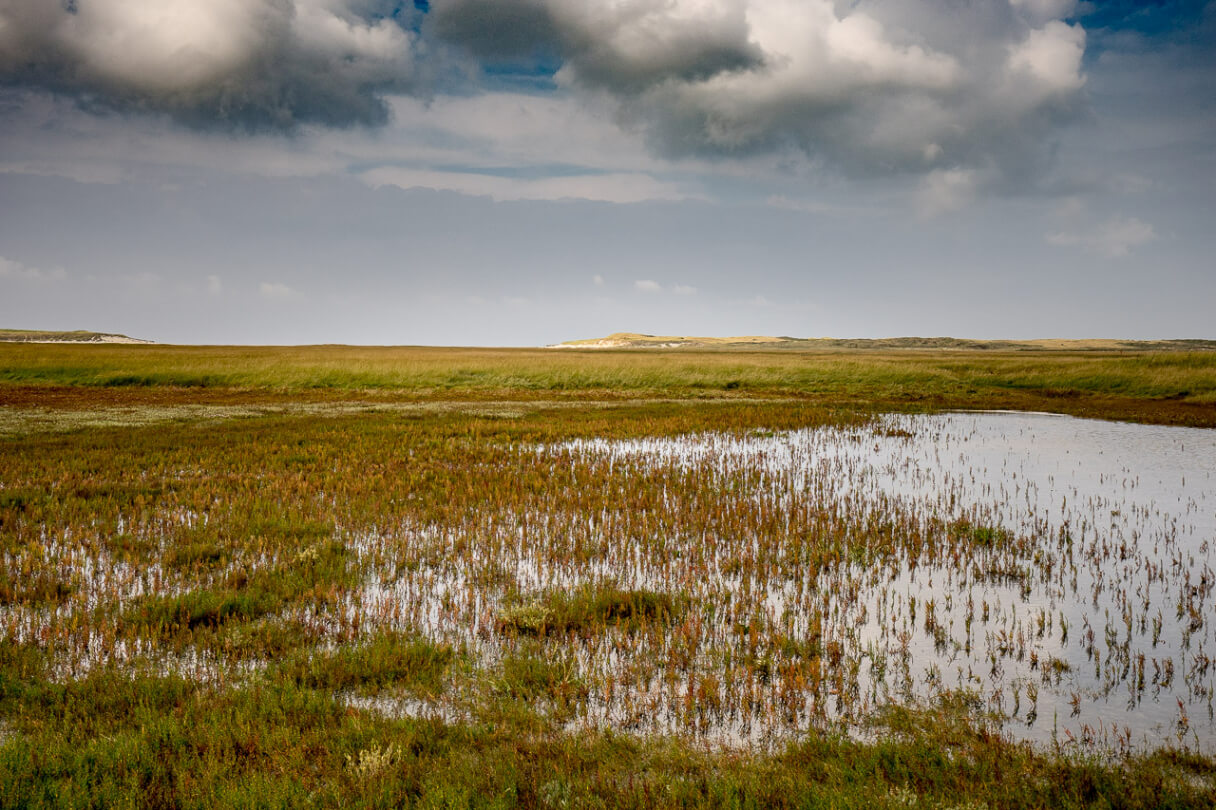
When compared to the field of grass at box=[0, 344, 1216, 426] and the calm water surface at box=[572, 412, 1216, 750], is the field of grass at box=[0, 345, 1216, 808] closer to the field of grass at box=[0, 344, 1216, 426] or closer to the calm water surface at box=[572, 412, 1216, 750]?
the calm water surface at box=[572, 412, 1216, 750]

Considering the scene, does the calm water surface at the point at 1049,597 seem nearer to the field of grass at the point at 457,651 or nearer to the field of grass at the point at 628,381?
the field of grass at the point at 457,651

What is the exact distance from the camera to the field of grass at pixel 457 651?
4367 millimetres

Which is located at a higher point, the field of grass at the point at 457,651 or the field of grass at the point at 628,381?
the field of grass at the point at 628,381

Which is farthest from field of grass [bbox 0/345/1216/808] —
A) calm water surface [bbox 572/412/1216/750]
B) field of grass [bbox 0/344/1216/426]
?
field of grass [bbox 0/344/1216/426]

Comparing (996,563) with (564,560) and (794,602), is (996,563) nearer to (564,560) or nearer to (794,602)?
(794,602)

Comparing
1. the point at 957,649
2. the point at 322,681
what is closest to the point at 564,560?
the point at 322,681

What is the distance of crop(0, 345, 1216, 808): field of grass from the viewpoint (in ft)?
14.3

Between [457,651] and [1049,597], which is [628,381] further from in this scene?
[457,651]

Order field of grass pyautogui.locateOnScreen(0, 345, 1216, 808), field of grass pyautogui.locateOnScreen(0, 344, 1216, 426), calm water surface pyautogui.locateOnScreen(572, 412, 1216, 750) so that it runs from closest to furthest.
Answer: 1. field of grass pyautogui.locateOnScreen(0, 345, 1216, 808)
2. calm water surface pyautogui.locateOnScreen(572, 412, 1216, 750)
3. field of grass pyautogui.locateOnScreen(0, 344, 1216, 426)

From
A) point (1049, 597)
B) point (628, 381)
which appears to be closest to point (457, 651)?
point (1049, 597)

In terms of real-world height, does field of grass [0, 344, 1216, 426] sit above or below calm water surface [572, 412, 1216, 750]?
above

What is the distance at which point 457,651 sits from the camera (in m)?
6.46

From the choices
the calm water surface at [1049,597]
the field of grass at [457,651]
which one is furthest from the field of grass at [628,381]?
the field of grass at [457,651]

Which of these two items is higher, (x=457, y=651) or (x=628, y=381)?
(x=628, y=381)
